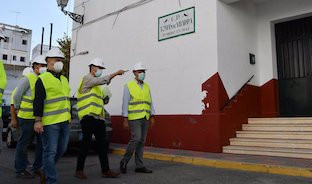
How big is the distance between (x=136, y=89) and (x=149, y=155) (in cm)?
241

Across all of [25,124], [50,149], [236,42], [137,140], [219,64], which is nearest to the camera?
[50,149]

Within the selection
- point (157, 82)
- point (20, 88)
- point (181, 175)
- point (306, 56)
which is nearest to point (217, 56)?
point (157, 82)

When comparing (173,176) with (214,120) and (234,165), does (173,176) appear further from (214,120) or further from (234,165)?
(214,120)

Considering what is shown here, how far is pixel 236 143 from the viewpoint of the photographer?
26.4 ft

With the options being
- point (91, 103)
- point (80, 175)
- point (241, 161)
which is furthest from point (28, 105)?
point (241, 161)

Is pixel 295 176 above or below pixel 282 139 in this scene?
below

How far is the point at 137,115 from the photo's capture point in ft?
19.9

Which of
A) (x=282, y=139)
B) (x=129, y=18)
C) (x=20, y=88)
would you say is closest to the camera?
(x=20, y=88)

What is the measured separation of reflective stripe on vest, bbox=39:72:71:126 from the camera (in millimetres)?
4383

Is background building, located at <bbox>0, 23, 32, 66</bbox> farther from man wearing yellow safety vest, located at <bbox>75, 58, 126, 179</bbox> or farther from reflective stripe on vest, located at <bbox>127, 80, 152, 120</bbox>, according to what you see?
man wearing yellow safety vest, located at <bbox>75, 58, 126, 179</bbox>

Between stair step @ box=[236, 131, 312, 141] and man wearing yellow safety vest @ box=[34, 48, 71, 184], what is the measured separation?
4.98 m

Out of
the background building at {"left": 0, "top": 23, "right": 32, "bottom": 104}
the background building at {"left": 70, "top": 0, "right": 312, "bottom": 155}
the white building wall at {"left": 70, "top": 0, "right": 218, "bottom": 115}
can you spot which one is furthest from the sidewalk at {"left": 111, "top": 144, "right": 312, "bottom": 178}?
the background building at {"left": 0, "top": 23, "right": 32, "bottom": 104}

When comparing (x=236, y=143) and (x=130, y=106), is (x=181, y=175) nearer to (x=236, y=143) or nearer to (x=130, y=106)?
(x=130, y=106)

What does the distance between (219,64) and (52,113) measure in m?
4.78
